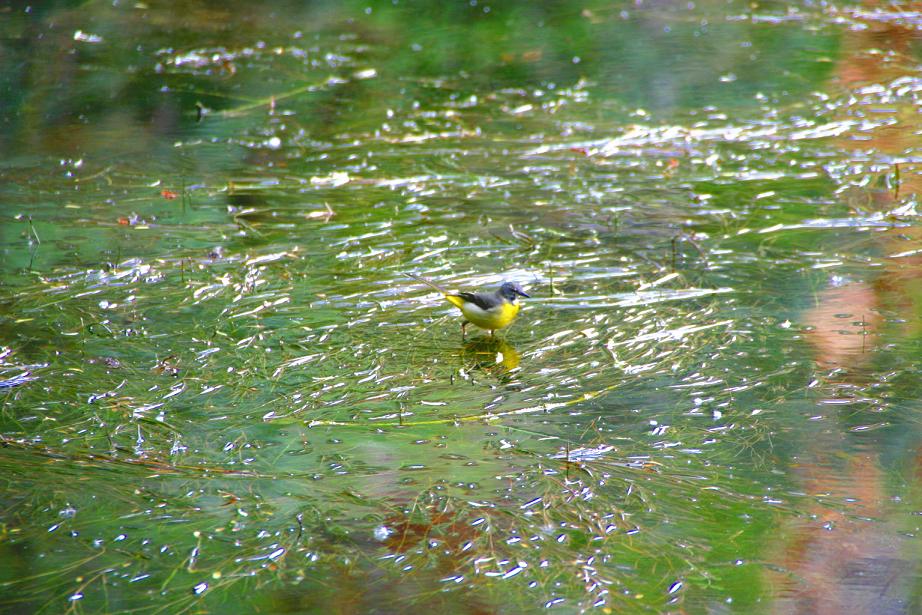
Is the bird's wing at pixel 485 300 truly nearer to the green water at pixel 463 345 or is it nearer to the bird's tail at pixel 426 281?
the green water at pixel 463 345

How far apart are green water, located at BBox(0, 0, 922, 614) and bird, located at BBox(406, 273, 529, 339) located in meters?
0.14

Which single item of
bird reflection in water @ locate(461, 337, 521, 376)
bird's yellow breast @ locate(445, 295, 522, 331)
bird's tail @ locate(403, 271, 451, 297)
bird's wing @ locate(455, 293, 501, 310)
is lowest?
bird reflection in water @ locate(461, 337, 521, 376)

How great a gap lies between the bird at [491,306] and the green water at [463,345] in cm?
14

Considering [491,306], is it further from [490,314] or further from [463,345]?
[463,345]

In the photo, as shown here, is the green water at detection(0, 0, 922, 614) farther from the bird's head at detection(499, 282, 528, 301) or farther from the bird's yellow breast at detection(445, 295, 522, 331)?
the bird's head at detection(499, 282, 528, 301)

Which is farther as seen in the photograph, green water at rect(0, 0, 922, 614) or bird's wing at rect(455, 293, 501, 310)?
bird's wing at rect(455, 293, 501, 310)

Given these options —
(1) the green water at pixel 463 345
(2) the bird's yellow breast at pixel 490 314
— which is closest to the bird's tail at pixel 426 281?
(1) the green water at pixel 463 345

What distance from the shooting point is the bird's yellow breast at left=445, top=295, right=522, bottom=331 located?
4.68 metres

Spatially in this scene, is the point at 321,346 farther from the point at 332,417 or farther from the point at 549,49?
the point at 549,49

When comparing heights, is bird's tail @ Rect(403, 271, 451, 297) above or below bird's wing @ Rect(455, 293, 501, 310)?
below

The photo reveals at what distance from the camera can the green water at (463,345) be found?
332 centimetres

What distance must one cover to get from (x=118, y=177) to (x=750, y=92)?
490 cm

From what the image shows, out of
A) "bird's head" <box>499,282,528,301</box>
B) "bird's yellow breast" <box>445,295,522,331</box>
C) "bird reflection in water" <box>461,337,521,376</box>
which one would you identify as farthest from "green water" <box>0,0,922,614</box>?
"bird's head" <box>499,282,528,301</box>

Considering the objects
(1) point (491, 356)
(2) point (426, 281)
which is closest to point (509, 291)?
(1) point (491, 356)
